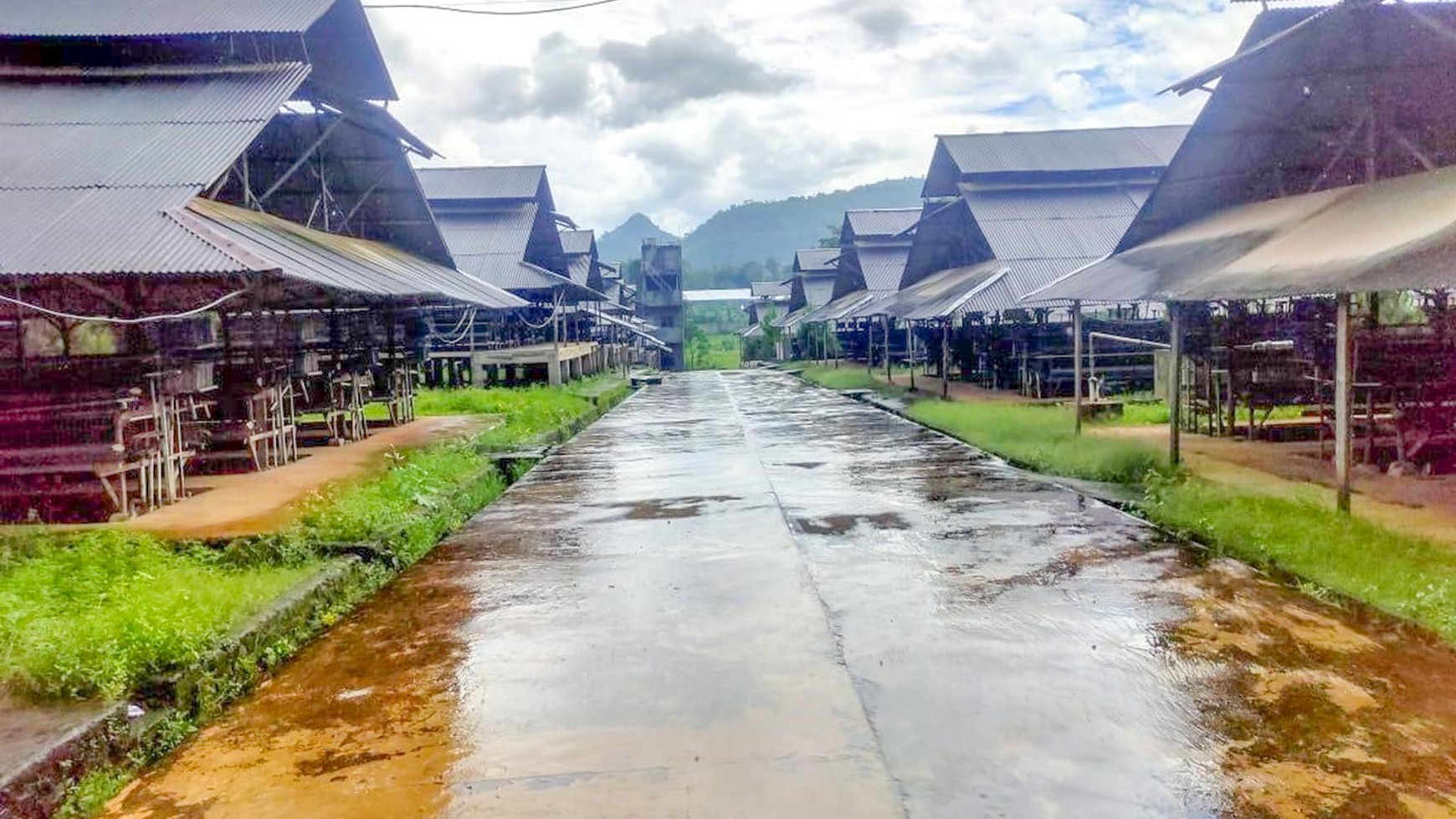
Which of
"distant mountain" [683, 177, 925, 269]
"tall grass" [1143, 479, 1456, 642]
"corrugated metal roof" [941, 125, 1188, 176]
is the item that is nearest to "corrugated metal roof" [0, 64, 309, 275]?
"tall grass" [1143, 479, 1456, 642]

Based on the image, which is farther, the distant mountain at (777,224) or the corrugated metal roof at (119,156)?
the distant mountain at (777,224)

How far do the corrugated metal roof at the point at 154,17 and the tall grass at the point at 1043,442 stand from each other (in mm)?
10654

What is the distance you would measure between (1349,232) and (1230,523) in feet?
10.8

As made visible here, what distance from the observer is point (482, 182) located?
110 feet

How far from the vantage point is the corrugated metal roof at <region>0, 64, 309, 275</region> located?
8.79 m

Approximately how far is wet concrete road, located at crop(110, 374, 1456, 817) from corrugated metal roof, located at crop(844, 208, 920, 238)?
33495 mm

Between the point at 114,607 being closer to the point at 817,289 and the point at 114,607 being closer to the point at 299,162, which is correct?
the point at 299,162

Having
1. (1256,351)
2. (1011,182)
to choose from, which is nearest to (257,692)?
(1256,351)

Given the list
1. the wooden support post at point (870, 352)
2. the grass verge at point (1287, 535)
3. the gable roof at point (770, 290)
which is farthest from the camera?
the gable roof at point (770, 290)

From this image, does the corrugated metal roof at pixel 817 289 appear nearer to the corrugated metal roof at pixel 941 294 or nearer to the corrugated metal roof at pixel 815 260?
the corrugated metal roof at pixel 815 260

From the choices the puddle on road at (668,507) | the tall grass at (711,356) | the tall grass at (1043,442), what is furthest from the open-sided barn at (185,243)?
the tall grass at (711,356)

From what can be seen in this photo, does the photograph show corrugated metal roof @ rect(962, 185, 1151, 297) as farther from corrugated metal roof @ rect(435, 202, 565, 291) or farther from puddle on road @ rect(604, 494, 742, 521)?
puddle on road @ rect(604, 494, 742, 521)

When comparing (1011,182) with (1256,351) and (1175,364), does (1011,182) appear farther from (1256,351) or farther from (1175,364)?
(1175,364)

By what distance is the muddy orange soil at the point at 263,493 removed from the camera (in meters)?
8.41
